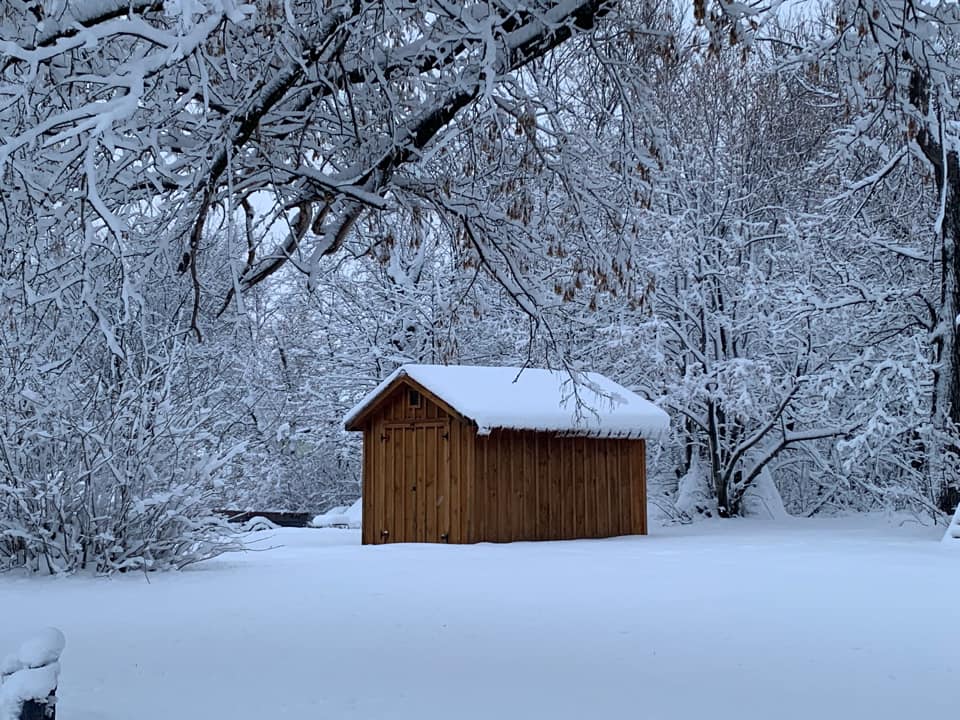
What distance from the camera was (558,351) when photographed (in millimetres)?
7781

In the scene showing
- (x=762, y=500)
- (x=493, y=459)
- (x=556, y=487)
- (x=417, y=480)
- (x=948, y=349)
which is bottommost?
(x=762, y=500)

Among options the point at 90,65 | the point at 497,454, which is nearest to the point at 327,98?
the point at 90,65

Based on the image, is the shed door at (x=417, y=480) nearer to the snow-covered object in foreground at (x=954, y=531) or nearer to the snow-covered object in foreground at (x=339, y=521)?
the snow-covered object in foreground at (x=339, y=521)

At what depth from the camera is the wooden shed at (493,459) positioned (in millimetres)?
15000

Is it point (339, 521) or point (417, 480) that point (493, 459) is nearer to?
point (417, 480)

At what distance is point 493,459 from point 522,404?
0.88 metres

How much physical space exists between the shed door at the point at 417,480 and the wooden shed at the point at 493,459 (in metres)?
0.01

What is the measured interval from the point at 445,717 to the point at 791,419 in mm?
17670

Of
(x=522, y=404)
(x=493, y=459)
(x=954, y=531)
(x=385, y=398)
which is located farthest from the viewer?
(x=385, y=398)

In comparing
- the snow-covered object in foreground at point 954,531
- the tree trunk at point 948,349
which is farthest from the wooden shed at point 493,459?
the snow-covered object in foreground at point 954,531

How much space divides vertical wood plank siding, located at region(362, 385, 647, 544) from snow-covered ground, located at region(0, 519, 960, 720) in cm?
427

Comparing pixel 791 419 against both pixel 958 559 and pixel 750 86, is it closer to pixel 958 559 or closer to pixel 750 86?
pixel 750 86

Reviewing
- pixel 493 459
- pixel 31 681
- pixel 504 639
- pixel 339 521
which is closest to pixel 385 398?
pixel 493 459

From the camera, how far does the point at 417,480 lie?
51.5 feet
